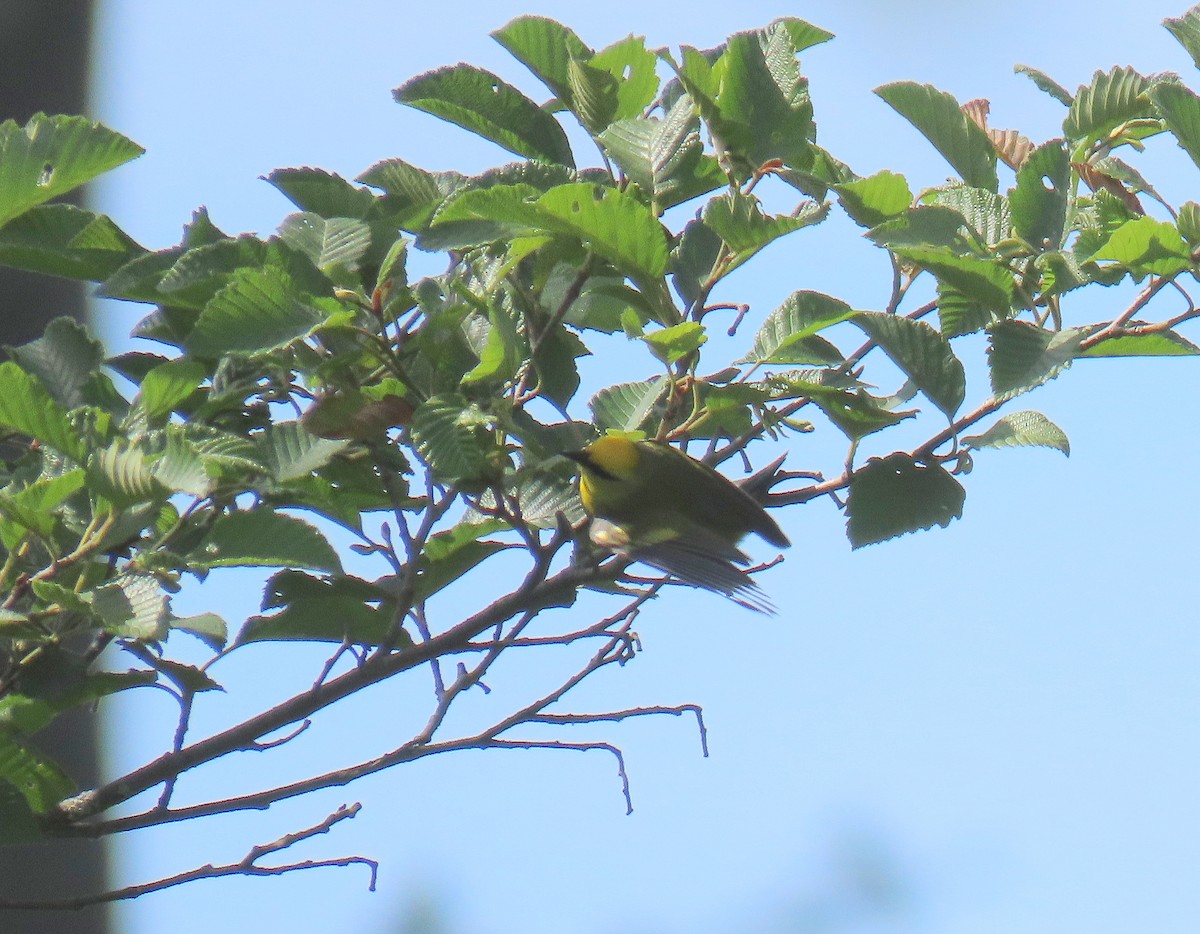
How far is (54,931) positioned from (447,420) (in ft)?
5.90

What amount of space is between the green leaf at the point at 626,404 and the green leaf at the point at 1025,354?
328 millimetres

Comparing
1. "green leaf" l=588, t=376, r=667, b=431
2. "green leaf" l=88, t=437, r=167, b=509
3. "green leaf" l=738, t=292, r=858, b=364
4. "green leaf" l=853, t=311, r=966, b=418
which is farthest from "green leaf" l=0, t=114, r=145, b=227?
"green leaf" l=853, t=311, r=966, b=418

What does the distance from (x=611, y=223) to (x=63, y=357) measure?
0.68 meters

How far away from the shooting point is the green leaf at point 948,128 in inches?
51.3

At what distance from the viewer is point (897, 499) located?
1.19 metres

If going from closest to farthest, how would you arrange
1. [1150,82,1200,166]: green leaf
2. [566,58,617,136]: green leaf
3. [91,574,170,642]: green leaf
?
1. [91,574,170,642]: green leaf
2. [1150,82,1200,166]: green leaf
3. [566,58,617,136]: green leaf

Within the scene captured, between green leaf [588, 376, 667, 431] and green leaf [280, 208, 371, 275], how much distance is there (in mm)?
291

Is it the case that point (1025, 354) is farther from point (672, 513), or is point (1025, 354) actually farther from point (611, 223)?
point (672, 513)

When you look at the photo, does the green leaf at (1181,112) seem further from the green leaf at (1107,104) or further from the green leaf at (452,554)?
the green leaf at (452,554)

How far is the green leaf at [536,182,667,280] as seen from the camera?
1.06 meters

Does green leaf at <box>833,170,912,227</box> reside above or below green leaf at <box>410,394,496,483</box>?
above

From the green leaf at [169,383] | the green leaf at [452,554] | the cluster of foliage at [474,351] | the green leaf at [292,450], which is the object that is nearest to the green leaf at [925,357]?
the cluster of foliage at [474,351]

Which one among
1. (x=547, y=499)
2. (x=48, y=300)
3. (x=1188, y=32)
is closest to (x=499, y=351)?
(x=547, y=499)

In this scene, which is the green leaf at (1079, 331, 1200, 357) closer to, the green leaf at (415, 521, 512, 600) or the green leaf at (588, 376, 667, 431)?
the green leaf at (588, 376, 667, 431)
